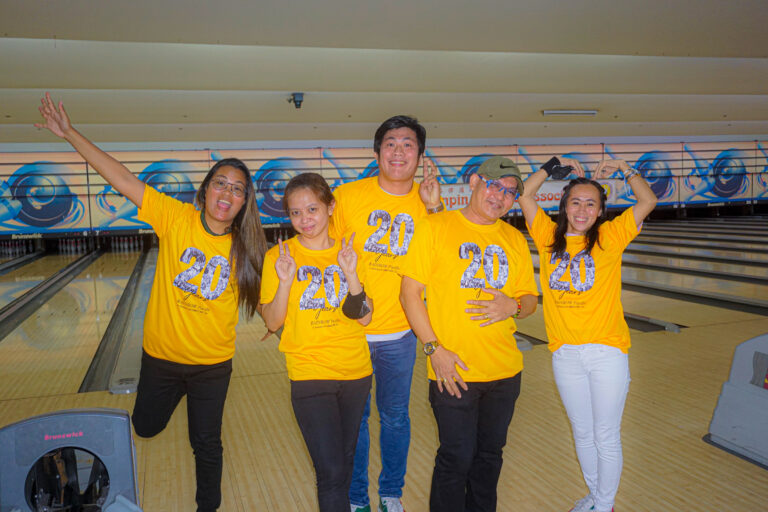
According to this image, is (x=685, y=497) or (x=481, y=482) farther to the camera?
(x=685, y=497)

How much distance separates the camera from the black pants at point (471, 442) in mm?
1690

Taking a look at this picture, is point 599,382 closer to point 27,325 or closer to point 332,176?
point 27,325

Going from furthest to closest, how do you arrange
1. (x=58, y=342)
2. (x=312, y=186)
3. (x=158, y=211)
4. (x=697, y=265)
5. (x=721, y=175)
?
(x=721, y=175), (x=697, y=265), (x=58, y=342), (x=158, y=211), (x=312, y=186)

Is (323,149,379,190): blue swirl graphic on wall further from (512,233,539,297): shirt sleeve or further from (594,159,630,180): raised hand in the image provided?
(512,233,539,297): shirt sleeve

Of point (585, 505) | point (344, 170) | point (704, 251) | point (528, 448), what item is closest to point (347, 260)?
point (585, 505)

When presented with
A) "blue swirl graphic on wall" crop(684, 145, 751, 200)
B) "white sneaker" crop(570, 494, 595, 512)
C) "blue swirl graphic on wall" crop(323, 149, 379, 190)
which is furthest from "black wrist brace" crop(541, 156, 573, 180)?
"blue swirl graphic on wall" crop(684, 145, 751, 200)

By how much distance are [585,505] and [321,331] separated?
1.08 metres

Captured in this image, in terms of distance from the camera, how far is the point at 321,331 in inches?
69.2

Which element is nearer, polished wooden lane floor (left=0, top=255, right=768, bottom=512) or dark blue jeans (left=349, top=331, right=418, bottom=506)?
dark blue jeans (left=349, top=331, right=418, bottom=506)

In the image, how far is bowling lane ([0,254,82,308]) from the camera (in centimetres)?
686

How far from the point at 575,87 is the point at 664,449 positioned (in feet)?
18.6

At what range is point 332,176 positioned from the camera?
1237 cm

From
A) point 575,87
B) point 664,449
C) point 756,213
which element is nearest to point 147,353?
point 664,449

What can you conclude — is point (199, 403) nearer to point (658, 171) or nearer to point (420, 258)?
point (420, 258)
